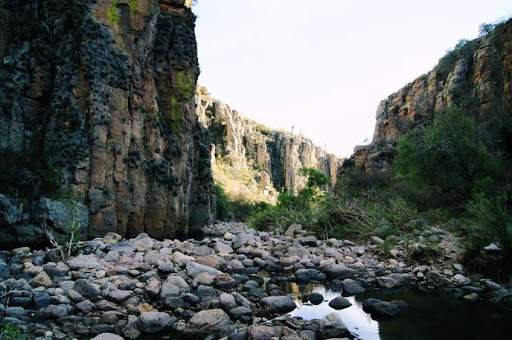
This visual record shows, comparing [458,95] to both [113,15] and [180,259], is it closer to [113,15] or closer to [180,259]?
[113,15]

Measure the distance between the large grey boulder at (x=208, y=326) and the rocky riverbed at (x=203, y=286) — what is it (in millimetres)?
12

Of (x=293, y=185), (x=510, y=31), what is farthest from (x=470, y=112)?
(x=293, y=185)

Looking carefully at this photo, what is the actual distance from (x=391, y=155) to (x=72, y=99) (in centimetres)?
2863

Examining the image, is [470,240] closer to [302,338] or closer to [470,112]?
[302,338]

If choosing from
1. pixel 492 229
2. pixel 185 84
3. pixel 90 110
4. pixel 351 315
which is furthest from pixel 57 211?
pixel 492 229

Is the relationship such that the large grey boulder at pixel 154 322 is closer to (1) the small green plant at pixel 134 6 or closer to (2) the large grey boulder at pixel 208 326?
(2) the large grey boulder at pixel 208 326

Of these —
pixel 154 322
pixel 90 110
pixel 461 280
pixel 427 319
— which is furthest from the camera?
pixel 90 110

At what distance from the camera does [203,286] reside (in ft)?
19.1

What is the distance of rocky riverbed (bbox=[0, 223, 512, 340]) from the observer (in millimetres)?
4195

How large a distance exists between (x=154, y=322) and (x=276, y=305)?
183cm

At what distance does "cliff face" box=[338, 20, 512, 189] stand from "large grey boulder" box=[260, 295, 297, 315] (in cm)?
1848

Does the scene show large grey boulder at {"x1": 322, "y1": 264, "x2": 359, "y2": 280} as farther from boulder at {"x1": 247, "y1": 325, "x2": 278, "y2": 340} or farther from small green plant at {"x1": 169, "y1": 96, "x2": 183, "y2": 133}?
small green plant at {"x1": 169, "y1": 96, "x2": 183, "y2": 133}

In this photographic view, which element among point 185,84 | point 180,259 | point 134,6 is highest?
point 134,6

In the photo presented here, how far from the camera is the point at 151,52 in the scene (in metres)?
17.5
